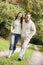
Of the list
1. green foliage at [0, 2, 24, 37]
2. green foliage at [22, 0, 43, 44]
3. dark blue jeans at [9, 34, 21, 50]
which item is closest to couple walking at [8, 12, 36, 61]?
dark blue jeans at [9, 34, 21, 50]

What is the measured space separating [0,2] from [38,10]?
686cm

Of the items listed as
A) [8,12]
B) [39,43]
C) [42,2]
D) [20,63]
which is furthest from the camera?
[39,43]

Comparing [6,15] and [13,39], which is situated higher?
[6,15]

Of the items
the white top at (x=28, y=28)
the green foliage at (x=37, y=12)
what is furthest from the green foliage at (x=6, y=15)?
the white top at (x=28, y=28)

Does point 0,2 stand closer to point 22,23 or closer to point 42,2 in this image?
point 42,2

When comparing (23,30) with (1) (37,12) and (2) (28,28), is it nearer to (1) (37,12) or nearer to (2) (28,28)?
(2) (28,28)

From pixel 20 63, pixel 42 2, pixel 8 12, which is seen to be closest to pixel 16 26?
pixel 20 63

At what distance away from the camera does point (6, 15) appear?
29.9 metres

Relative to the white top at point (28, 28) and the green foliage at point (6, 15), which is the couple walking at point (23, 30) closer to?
the white top at point (28, 28)

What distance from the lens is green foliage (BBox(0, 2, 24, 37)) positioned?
29.8 metres

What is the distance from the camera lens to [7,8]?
98.1 ft

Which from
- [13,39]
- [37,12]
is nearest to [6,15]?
[37,12]

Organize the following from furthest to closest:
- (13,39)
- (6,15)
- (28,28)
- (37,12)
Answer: (37,12), (6,15), (13,39), (28,28)

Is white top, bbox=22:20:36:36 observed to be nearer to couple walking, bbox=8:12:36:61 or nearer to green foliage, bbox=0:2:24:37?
couple walking, bbox=8:12:36:61
